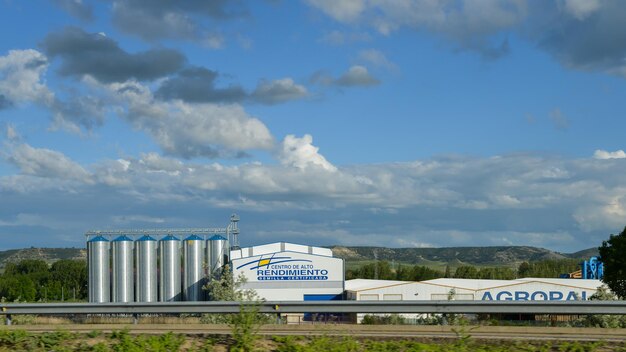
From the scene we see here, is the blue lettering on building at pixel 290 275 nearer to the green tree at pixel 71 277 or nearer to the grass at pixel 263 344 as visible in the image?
the grass at pixel 263 344

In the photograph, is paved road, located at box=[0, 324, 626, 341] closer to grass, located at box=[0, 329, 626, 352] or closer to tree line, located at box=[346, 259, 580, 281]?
grass, located at box=[0, 329, 626, 352]

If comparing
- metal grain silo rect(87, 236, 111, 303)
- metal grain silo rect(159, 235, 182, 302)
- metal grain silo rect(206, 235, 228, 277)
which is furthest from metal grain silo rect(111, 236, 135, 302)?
metal grain silo rect(206, 235, 228, 277)

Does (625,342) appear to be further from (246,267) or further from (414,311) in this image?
(246,267)

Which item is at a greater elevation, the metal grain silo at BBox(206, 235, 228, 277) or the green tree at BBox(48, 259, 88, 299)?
the metal grain silo at BBox(206, 235, 228, 277)

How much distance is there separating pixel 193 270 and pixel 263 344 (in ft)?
177

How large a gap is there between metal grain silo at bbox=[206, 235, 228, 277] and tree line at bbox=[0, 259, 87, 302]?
3978 centimetres

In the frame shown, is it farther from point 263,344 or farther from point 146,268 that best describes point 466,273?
point 263,344

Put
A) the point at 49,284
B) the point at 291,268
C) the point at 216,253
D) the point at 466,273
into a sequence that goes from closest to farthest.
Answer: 1. the point at 291,268
2. the point at 216,253
3. the point at 49,284
4. the point at 466,273

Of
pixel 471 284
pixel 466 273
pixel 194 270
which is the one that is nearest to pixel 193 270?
pixel 194 270

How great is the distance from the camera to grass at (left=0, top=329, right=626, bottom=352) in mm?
13953

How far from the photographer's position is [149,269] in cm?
6731

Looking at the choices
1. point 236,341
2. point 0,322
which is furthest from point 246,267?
point 236,341

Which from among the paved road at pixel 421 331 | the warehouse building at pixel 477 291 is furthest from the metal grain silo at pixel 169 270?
the paved road at pixel 421 331

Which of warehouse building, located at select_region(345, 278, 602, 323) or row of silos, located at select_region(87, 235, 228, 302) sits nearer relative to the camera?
row of silos, located at select_region(87, 235, 228, 302)
